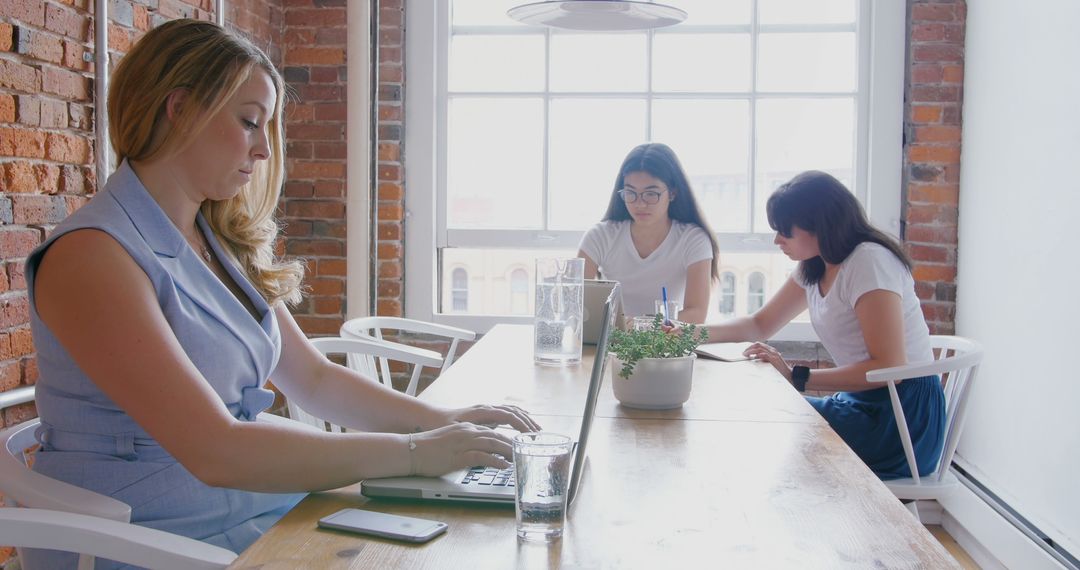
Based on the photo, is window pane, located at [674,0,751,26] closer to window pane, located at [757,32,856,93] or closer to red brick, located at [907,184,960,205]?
window pane, located at [757,32,856,93]

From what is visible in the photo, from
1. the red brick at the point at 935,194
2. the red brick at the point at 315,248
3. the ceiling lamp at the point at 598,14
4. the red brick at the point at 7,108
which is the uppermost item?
the ceiling lamp at the point at 598,14

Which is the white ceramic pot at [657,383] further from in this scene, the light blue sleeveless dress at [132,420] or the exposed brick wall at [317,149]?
the exposed brick wall at [317,149]

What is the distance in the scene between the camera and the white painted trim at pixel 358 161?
3945 millimetres

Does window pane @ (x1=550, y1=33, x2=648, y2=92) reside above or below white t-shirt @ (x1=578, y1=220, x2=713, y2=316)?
above

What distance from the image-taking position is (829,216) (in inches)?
113

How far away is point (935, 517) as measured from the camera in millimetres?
3854

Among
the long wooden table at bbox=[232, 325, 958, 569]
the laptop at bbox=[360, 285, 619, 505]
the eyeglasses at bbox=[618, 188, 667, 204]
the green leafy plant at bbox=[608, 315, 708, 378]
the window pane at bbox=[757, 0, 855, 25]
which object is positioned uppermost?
the window pane at bbox=[757, 0, 855, 25]

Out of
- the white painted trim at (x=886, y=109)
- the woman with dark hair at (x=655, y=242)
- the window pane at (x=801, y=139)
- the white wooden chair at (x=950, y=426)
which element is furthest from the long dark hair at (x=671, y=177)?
the white wooden chair at (x=950, y=426)

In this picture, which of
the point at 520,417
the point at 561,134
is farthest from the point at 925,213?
the point at 520,417

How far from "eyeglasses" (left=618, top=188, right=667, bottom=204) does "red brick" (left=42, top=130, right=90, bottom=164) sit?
1.79 meters

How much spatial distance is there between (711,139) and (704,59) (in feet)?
1.08

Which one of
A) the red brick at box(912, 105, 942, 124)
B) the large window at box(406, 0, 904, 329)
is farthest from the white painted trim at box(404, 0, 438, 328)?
the red brick at box(912, 105, 942, 124)

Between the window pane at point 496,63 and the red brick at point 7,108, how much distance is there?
2067mm

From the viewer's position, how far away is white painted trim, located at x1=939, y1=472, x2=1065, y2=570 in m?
3.05
